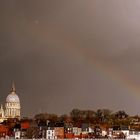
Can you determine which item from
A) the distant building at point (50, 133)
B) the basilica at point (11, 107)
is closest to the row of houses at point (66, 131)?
the distant building at point (50, 133)

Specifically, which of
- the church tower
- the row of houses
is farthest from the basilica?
the row of houses

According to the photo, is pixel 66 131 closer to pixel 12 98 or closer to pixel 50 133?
pixel 50 133

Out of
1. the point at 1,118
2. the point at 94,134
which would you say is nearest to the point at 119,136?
the point at 94,134

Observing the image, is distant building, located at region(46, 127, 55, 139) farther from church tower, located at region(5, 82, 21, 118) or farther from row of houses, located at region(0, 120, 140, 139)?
church tower, located at region(5, 82, 21, 118)

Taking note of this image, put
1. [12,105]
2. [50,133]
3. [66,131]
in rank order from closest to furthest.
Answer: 1. [50,133]
2. [66,131]
3. [12,105]

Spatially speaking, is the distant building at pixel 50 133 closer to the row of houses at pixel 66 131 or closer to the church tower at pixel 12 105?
the row of houses at pixel 66 131

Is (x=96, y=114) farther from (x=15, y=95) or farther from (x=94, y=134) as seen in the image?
(x=15, y=95)

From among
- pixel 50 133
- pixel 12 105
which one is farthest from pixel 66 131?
pixel 12 105

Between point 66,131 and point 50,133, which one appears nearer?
point 50,133
